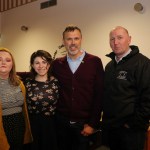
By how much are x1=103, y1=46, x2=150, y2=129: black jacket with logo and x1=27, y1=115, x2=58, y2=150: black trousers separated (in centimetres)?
58

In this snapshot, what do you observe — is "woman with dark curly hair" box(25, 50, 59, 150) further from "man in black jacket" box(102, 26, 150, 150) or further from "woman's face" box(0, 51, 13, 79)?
"man in black jacket" box(102, 26, 150, 150)

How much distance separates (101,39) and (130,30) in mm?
636

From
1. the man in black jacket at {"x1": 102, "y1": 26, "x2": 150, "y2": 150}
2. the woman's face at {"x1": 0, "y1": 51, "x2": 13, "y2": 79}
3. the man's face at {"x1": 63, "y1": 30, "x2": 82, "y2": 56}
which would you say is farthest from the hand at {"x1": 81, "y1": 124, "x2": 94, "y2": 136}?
the woman's face at {"x1": 0, "y1": 51, "x2": 13, "y2": 79}

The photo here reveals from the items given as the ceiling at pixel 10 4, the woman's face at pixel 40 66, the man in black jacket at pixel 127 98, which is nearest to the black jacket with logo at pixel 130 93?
the man in black jacket at pixel 127 98

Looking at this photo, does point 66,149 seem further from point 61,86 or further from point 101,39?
point 101,39

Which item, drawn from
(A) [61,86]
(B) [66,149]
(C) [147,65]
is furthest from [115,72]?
(B) [66,149]

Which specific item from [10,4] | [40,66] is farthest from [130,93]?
[10,4]

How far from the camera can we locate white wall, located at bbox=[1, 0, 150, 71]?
376 centimetres

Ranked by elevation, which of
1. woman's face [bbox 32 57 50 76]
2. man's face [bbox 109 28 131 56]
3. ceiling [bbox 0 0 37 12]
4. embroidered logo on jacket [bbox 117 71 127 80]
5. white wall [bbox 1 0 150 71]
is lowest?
embroidered logo on jacket [bbox 117 71 127 80]

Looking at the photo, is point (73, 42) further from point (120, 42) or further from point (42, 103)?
point (42, 103)

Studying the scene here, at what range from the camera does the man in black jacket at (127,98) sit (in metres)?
2.05

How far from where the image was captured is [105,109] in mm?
2297

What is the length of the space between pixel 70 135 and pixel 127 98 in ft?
2.43

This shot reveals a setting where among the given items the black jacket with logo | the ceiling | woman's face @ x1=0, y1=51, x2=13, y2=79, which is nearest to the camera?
the black jacket with logo
